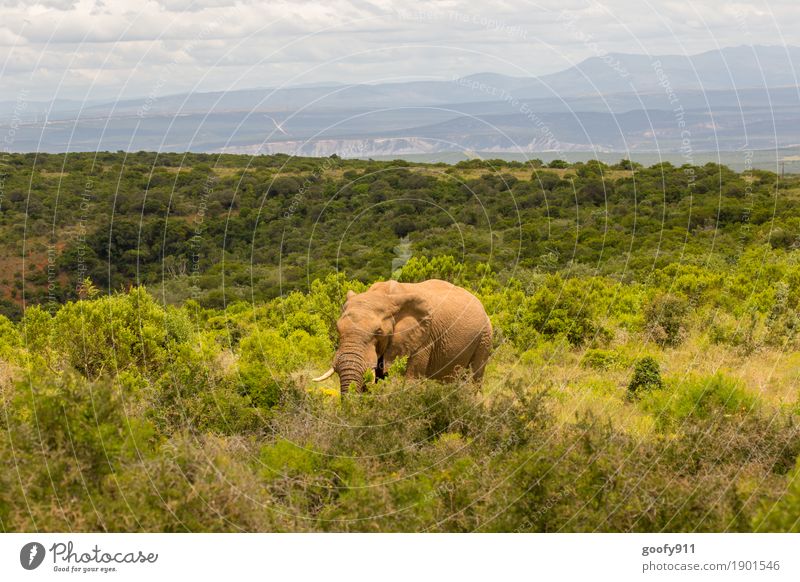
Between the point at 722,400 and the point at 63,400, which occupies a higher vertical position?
the point at 63,400

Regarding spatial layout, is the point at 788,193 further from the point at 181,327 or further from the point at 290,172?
the point at 181,327

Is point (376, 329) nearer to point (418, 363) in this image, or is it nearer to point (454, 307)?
point (418, 363)

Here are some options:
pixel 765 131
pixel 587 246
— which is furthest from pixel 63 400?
pixel 765 131

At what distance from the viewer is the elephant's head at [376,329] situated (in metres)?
13.2

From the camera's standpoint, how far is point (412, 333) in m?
14.1

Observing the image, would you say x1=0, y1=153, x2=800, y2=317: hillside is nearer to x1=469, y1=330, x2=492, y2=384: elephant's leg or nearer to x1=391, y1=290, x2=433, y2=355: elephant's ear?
x1=469, y1=330, x2=492, y2=384: elephant's leg

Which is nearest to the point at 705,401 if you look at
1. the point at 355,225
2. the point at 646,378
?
the point at 646,378

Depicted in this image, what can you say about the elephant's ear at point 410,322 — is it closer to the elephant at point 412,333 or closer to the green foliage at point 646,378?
the elephant at point 412,333

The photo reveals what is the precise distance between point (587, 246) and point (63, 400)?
36479 mm

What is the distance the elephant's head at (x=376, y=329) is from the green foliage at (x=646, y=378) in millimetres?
4341

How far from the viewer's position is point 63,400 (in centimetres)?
932

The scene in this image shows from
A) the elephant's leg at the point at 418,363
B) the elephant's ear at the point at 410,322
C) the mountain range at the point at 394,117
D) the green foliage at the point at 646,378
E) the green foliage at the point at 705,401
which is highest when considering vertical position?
the mountain range at the point at 394,117

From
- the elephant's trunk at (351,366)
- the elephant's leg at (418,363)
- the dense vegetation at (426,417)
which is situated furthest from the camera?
the elephant's leg at (418,363)

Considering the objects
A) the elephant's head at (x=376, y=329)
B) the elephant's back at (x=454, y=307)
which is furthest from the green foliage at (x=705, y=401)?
the elephant's head at (x=376, y=329)
